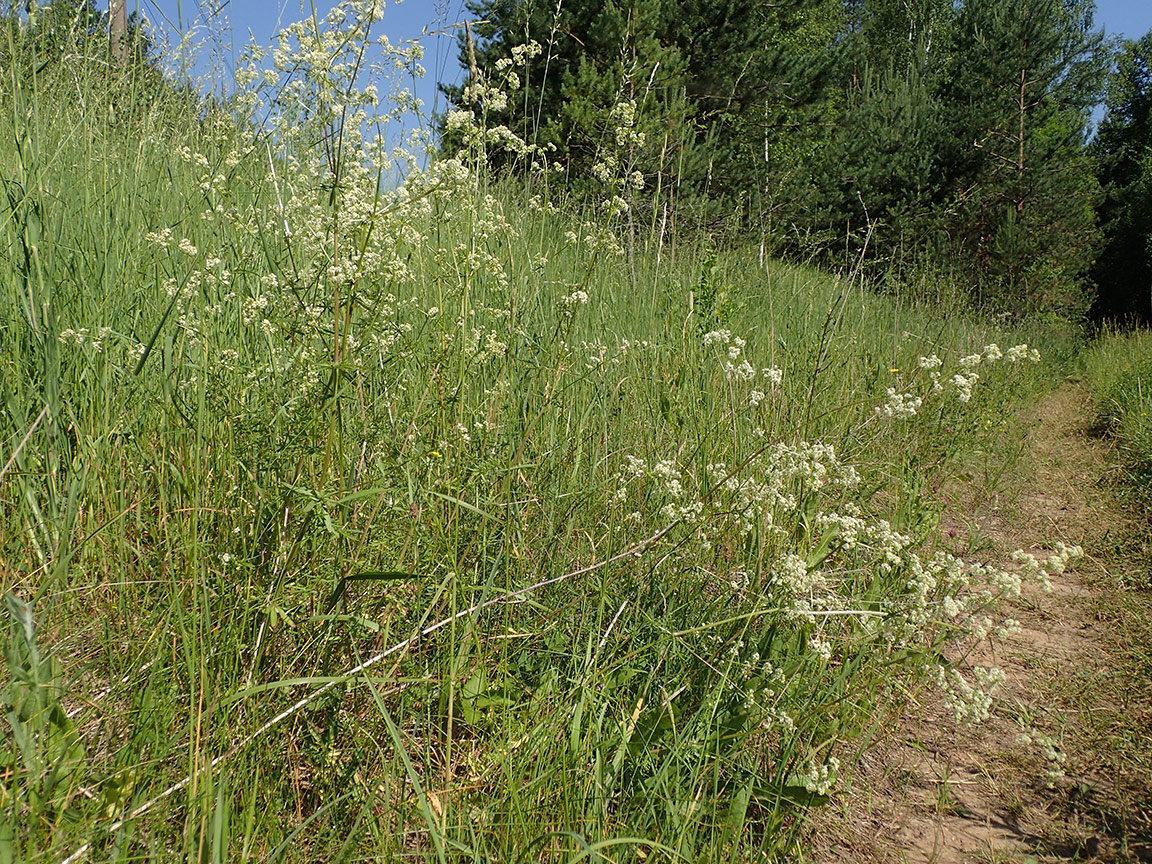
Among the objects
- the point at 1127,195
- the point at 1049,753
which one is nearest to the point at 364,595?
the point at 1049,753

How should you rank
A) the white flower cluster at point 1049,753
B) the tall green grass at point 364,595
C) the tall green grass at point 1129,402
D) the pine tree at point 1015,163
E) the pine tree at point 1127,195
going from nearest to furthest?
the tall green grass at point 364,595 → the white flower cluster at point 1049,753 → the tall green grass at point 1129,402 → the pine tree at point 1015,163 → the pine tree at point 1127,195

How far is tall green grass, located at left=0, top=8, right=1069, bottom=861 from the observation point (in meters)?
1.25

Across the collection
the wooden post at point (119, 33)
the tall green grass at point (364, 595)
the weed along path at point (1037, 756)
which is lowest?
the weed along path at point (1037, 756)

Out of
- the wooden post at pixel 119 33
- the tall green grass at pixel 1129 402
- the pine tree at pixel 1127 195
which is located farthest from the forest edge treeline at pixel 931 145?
the wooden post at pixel 119 33

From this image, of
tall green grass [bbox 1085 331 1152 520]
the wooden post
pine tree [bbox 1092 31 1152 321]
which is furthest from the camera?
pine tree [bbox 1092 31 1152 321]

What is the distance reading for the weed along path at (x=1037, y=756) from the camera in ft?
5.28

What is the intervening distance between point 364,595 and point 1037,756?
5.80 ft

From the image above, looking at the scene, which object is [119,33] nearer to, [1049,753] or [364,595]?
[364,595]

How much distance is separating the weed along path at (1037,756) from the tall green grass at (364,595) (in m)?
0.12

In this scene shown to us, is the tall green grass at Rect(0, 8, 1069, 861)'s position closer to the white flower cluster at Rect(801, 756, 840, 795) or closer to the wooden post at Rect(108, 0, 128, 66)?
the white flower cluster at Rect(801, 756, 840, 795)

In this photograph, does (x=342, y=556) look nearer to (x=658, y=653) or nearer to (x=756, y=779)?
(x=658, y=653)

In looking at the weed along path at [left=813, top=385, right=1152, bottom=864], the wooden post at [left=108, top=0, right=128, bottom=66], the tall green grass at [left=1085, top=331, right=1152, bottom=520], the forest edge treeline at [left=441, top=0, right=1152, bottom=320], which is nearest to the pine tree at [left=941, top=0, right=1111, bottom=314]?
the forest edge treeline at [left=441, top=0, right=1152, bottom=320]

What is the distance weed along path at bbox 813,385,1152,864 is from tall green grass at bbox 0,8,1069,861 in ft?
0.40

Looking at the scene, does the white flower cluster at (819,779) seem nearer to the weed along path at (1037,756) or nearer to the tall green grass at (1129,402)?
the weed along path at (1037,756)
